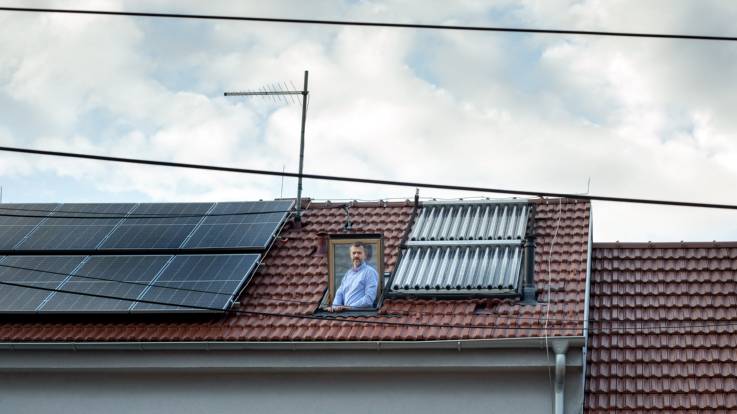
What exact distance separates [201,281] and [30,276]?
2603mm

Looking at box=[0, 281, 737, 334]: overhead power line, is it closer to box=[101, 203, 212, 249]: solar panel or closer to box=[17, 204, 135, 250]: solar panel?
box=[101, 203, 212, 249]: solar panel

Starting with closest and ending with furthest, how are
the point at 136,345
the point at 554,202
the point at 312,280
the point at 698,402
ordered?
the point at 698,402 → the point at 136,345 → the point at 312,280 → the point at 554,202

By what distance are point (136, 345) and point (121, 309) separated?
0.73m

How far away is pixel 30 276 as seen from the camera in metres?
16.2

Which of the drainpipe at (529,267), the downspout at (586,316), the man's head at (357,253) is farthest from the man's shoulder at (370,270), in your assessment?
the downspout at (586,316)

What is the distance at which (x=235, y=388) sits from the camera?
14.6m

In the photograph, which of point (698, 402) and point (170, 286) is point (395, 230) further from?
point (698, 402)

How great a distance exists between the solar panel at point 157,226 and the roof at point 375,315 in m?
1.40

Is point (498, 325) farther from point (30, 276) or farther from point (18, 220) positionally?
point (18, 220)

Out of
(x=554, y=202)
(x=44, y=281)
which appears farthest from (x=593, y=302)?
(x=44, y=281)

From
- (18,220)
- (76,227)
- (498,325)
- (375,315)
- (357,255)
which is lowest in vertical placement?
(498,325)

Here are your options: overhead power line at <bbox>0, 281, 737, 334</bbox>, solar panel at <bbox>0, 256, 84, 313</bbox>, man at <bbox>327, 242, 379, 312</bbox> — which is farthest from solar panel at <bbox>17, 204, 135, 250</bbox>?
man at <bbox>327, 242, 379, 312</bbox>

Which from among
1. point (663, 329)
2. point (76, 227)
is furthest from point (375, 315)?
point (76, 227)

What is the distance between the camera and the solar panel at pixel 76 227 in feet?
55.6
